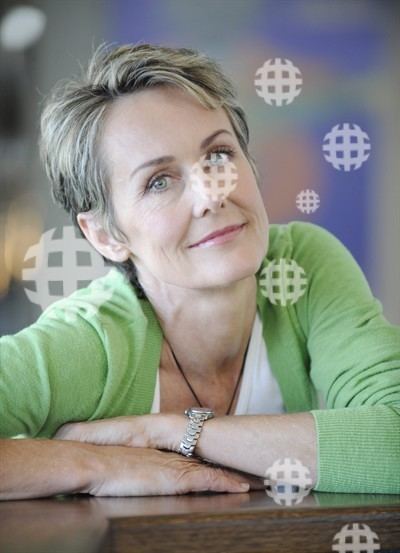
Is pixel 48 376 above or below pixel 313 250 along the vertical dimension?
below

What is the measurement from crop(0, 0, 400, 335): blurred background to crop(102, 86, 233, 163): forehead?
70 millimetres

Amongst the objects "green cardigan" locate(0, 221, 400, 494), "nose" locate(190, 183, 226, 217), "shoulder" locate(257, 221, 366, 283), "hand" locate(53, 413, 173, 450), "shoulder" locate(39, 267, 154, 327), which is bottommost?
"hand" locate(53, 413, 173, 450)

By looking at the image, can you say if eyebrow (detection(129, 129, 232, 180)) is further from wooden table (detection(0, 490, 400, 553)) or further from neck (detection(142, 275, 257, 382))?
wooden table (detection(0, 490, 400, 553))

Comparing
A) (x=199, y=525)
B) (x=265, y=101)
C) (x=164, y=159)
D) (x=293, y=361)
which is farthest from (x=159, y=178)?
(x=199, y=525)

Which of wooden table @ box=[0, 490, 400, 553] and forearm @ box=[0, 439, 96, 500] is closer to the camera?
wooden table @ box=[0, 490, 400, 553]

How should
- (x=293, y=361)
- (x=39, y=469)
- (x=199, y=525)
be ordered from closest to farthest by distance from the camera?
(x=199, y=525), (x=39, y=469), (x=293, y=361)

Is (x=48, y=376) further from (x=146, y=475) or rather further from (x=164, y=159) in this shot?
(x=164, y=159)

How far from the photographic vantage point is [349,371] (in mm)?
1028

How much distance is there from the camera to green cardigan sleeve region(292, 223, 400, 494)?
3.17ft

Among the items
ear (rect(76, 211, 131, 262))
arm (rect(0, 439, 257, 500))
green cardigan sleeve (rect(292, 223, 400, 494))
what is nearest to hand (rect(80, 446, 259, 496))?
arm (rect(0, 439, 257, 500))

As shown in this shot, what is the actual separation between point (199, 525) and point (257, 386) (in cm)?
26

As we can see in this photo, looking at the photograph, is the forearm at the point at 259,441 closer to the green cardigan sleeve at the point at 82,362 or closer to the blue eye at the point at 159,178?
the green cardigan sleeve at the point at 82,362

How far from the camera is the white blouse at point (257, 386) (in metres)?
1.06

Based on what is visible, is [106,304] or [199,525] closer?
[199,525]
